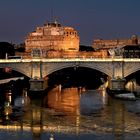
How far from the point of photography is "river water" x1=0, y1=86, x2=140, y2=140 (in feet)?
128

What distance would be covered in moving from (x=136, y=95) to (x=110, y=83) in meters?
6.45

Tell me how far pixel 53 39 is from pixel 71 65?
75454mm

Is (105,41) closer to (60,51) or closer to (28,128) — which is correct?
(60,51)

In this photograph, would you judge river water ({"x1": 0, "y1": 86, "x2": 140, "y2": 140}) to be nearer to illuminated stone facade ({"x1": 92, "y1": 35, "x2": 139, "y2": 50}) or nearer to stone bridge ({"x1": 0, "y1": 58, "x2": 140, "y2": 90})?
stone bridge ({"x1": 0, "y1": 58, "x2": 140, "y2": 90})

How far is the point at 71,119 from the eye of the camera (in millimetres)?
47094

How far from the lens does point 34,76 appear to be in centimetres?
7394

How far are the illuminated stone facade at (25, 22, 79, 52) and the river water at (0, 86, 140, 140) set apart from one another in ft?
266

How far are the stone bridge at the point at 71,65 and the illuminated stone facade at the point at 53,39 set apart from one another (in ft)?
226

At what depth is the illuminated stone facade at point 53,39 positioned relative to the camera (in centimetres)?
14850

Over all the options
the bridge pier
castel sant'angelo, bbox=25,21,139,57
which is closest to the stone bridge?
the bridge pier

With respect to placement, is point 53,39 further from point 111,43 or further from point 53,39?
point 111,43

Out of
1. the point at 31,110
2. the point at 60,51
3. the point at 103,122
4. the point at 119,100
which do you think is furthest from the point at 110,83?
the point at 60,51

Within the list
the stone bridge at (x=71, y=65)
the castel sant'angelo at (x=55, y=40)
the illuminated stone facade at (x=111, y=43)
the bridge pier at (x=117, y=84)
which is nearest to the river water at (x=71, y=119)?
the bridge pier at (x=117, y=84)

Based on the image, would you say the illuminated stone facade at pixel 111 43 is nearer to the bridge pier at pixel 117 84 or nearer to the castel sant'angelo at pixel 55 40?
the castel sant'angelo at pixel 55 40
